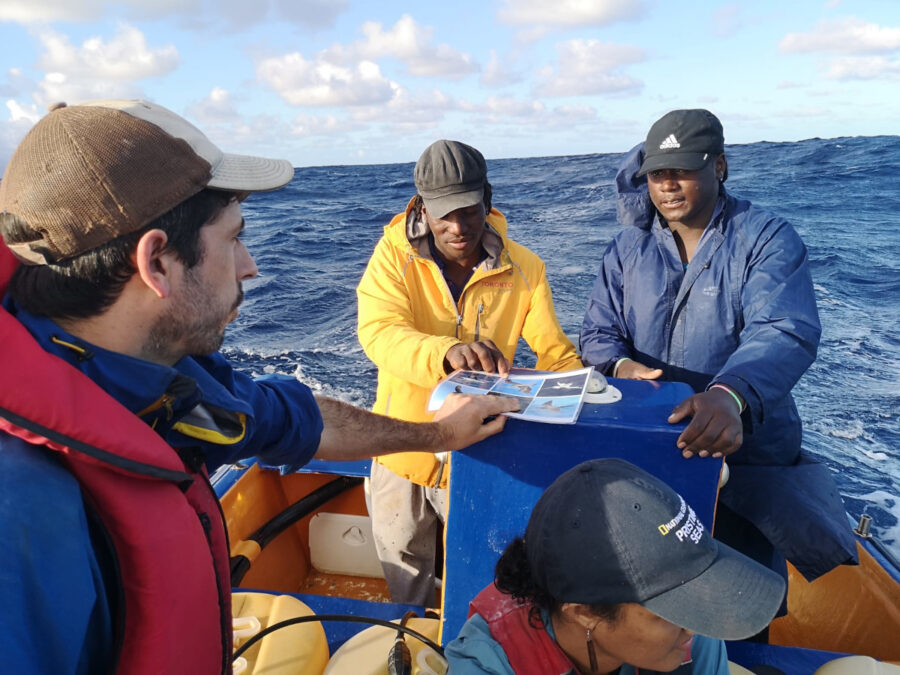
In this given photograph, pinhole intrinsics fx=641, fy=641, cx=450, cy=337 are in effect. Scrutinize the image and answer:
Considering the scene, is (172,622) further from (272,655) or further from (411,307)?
(411,307)

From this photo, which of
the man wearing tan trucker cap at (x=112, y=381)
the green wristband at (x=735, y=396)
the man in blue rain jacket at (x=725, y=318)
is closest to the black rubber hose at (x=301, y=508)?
the man in blue rain jacket at (x=725, y=318)

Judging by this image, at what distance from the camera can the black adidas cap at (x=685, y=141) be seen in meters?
2.39

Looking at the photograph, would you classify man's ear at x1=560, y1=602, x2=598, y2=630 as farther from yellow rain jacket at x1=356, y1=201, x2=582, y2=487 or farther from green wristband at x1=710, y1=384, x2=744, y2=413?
yellow rain jacket at x1=356, y1=201, x2=582, y2=487

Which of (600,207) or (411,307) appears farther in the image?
(600,207)

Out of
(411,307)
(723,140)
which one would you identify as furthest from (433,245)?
(723,140)

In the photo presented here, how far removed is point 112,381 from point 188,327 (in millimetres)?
176

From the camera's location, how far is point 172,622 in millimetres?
1120

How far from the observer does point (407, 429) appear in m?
2.01

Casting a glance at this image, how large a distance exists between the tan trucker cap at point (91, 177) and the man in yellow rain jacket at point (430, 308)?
1203mm

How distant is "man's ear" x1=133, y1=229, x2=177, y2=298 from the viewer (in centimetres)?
Result: 114

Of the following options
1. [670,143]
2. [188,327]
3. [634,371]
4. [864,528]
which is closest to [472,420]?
[188,327]

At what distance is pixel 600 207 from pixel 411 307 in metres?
14.2

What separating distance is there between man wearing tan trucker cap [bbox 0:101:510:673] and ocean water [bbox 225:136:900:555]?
4.94 m

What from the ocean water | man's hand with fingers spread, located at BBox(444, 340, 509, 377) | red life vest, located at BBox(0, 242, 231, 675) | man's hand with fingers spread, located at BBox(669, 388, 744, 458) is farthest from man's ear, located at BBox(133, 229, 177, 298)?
the ocean water
